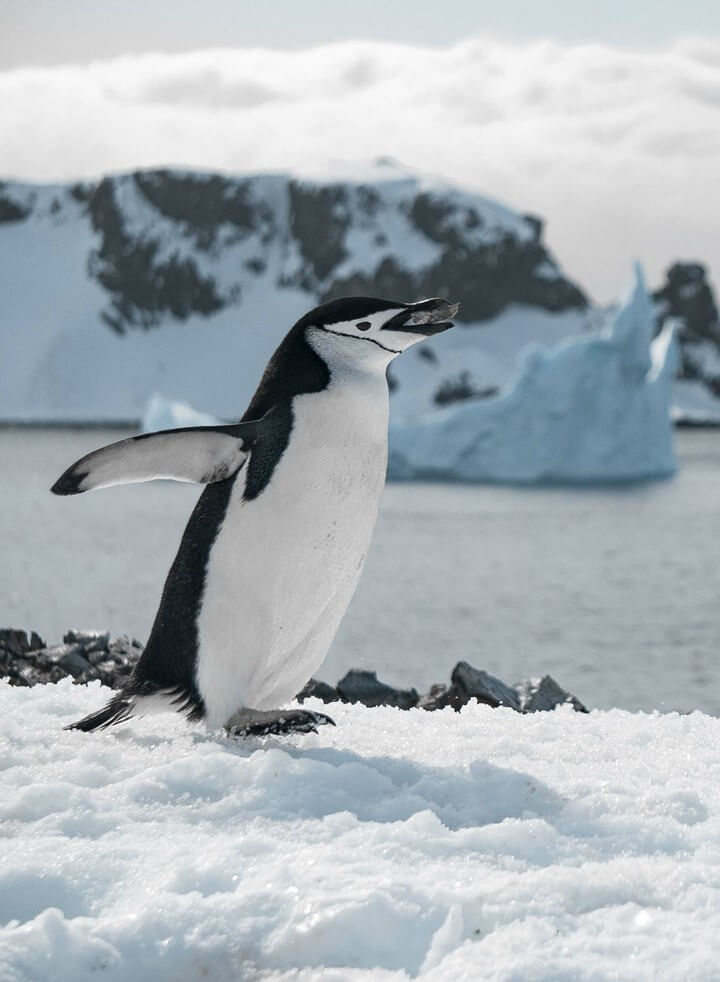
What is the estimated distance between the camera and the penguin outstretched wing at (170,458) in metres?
3.47

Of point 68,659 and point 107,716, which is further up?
point 107,716

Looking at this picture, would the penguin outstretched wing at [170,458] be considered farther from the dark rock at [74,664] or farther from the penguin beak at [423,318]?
the dark rock at [74,664]

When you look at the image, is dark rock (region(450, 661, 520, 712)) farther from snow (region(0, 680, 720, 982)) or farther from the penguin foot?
the penguin foot

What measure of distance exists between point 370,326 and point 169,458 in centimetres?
67

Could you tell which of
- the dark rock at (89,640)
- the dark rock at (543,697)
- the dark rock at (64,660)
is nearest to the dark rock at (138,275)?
the dark rock at (89,640)

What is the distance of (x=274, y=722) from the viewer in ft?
11.4

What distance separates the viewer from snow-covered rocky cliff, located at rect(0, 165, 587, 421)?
3531 inches

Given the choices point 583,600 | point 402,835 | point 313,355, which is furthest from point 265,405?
point 583,600

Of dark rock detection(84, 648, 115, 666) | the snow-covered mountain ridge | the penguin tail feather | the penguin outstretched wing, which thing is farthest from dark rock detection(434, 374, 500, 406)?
the penguin tail feather

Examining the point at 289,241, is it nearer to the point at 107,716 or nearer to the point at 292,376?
the point at 292,376

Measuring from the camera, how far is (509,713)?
404 cm

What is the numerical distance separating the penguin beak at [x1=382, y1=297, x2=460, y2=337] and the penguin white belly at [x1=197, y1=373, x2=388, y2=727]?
0.18 m

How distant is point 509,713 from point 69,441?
179ft

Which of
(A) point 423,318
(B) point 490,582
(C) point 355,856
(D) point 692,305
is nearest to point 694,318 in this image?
(D) point 692,305
